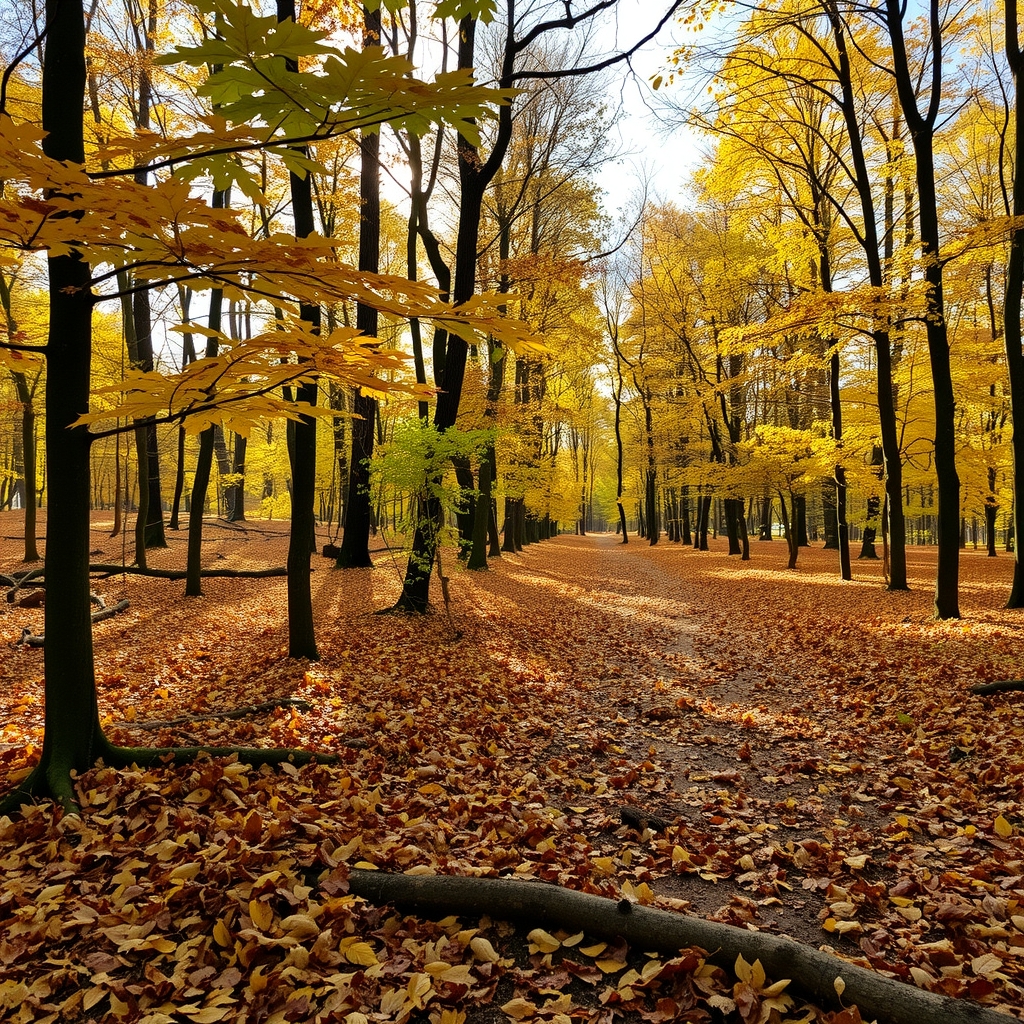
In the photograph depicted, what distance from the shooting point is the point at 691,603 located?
42.4ft

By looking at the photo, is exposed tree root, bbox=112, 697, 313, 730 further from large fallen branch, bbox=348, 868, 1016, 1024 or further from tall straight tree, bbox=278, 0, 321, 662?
large fallen branch, bbox=348, 868, 1016, 1024

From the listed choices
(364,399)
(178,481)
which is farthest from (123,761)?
(178,481)

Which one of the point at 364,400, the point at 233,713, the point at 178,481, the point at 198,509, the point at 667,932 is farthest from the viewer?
the point at 178,481

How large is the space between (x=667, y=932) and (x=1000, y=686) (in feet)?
17.1

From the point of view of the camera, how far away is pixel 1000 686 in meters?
5.48

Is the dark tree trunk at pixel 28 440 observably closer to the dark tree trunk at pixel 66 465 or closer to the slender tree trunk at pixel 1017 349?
the dark tree trunk at pixel 66 465

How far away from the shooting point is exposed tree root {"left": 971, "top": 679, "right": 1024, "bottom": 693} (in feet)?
17.8

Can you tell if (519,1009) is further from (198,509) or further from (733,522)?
(733,522)

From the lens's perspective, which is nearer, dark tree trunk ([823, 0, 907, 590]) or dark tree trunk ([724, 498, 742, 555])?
dark tree trunk ([823, 0, 907, 590])

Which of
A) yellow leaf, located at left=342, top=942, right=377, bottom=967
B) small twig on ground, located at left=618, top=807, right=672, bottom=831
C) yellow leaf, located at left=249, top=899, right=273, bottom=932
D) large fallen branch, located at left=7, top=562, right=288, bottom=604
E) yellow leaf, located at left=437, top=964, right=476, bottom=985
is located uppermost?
large fallen branch, located at left=7, top=562, right=288, bottom=604

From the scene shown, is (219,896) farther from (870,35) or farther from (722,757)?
(870,35)

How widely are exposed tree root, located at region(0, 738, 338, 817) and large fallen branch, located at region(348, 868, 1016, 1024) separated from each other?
1497 millimetres

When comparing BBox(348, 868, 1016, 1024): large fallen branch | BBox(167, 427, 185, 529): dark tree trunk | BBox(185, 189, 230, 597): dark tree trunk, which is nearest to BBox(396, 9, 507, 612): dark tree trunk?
BBox(185, 189, 230, 597): dark tree trunk

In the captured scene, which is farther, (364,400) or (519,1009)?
(364,400)
